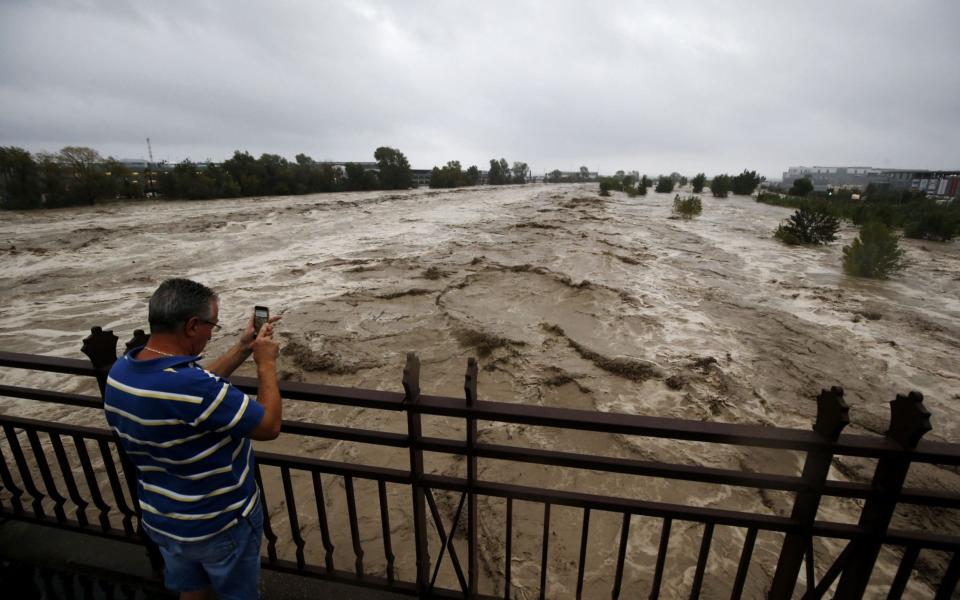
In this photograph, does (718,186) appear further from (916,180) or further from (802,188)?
(916,180)

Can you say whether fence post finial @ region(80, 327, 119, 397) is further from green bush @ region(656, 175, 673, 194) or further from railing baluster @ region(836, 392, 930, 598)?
green bush @ region(656, 175, 673, 194)

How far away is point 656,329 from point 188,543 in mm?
7574

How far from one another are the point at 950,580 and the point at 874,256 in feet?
46.6

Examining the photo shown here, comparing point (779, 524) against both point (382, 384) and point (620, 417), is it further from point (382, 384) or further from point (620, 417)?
point (382, 384)

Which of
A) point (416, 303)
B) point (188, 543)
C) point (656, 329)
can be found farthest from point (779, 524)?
point (416, 303)

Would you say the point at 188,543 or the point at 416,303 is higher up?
the point at 188,543

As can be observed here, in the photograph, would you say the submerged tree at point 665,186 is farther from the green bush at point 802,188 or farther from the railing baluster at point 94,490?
the railing baluster at point 94,490

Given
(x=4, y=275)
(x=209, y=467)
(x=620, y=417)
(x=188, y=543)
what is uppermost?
(x=620, y=417)

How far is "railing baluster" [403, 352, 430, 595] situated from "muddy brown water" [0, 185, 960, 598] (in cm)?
144

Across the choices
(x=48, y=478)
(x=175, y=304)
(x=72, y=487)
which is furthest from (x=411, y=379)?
(x=48, y=478)

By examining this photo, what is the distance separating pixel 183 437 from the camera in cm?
144

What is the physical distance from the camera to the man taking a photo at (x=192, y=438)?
4.66ft

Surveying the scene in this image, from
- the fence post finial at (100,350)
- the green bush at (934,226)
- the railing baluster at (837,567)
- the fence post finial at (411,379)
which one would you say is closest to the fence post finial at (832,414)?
the railing baluster at (837,567)

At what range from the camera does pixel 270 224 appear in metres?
23.3
